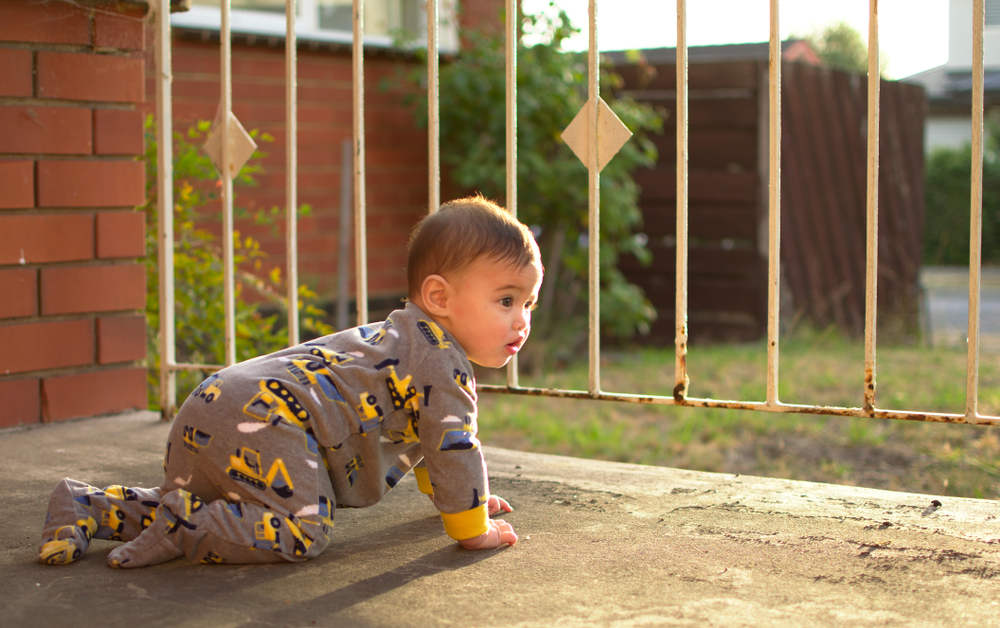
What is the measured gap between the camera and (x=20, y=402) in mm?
2613

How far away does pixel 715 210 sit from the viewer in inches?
276

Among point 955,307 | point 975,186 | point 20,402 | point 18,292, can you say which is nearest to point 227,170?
point 18,292

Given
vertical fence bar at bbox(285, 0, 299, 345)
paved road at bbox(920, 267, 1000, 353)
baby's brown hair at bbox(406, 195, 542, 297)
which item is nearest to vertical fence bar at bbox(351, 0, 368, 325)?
vertical fence bar at bbox(285, 0, 299, 345)

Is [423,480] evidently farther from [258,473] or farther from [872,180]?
[872,180]

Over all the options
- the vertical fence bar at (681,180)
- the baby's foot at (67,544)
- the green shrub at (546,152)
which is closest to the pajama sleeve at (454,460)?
the baby's foot at (67,544)

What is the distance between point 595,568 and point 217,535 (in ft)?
1.90

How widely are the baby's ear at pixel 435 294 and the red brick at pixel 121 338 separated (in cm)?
129

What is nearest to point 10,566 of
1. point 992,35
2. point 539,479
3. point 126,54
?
point 539,479

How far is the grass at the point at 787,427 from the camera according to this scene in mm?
3375

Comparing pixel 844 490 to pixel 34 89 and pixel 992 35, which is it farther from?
pixel 34 89

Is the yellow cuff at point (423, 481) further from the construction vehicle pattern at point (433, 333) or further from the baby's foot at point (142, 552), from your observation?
the baby's foot at point (142, 552)

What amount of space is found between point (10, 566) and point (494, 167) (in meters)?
4.40

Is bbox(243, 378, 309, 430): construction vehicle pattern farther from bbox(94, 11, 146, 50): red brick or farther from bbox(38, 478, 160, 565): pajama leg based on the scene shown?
bbox(94, 11, 146, 50): red brick

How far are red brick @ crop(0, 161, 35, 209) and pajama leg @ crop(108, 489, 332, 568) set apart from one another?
1.19m
